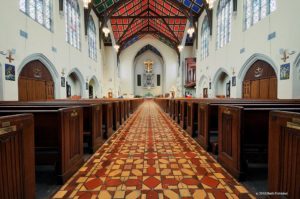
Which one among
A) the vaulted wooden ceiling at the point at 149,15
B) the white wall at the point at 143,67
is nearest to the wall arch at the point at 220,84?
the vaulted wooden ceiling at the point at 149,15

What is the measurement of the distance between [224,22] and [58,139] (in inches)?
490

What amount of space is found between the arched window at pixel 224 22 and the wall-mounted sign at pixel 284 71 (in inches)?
198

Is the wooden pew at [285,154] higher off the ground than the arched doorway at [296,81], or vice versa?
the arched doorway at [296,81]

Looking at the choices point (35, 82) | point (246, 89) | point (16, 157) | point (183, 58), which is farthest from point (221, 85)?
point (16, 157)

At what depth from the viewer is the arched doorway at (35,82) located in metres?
7.28

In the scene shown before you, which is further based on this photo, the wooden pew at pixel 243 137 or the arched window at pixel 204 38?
the arched window at pixel 204 38

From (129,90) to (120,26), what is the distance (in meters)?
9.49

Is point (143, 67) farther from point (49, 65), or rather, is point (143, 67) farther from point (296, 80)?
point (296, 80)

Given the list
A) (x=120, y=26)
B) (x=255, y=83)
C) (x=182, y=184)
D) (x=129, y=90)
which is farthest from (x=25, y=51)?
(x=129, y=90)

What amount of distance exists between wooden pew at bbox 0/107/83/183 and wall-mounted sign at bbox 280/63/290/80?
23.3 ft

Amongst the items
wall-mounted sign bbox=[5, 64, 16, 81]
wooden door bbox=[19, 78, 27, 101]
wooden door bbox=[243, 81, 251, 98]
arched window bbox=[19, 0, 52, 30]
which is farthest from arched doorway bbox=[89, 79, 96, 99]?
wooden door bbox=[243, 81, 251, 98]

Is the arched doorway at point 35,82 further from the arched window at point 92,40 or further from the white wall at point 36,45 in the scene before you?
the arched window at point 92,40

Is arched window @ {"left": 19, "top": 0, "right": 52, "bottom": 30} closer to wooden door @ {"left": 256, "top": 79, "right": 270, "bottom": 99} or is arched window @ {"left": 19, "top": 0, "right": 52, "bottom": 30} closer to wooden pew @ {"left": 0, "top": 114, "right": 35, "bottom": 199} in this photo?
wooden pew @ {"left": 0, "top": 114, "right": 35, "bottom": 199}

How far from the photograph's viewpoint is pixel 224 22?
37.4 ft
